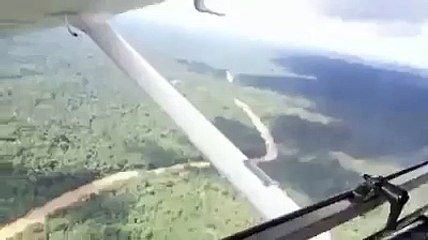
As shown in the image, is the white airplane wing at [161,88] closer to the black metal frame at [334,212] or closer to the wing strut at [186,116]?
the wing strut at [186,116]

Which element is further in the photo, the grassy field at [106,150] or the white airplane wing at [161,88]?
the white airplane wing at [161,88]

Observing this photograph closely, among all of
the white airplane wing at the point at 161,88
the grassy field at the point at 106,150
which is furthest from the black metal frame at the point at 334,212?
the white airplane wing at the point at 161,88

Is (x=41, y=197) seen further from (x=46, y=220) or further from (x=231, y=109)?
(x=231, y=109)

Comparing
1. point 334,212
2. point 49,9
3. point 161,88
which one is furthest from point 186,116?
point 334,212

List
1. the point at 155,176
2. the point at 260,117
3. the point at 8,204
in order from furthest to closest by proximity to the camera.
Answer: the point at 260,117, the point at 155,176, the point at 8,204

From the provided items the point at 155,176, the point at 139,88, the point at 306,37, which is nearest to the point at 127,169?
the point at 155,176

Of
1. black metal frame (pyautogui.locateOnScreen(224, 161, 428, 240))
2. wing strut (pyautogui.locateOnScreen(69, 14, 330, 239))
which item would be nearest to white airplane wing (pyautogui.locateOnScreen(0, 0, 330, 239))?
wing strut (pyautogui.locateOnScreen(69, 14, 330, 239))
